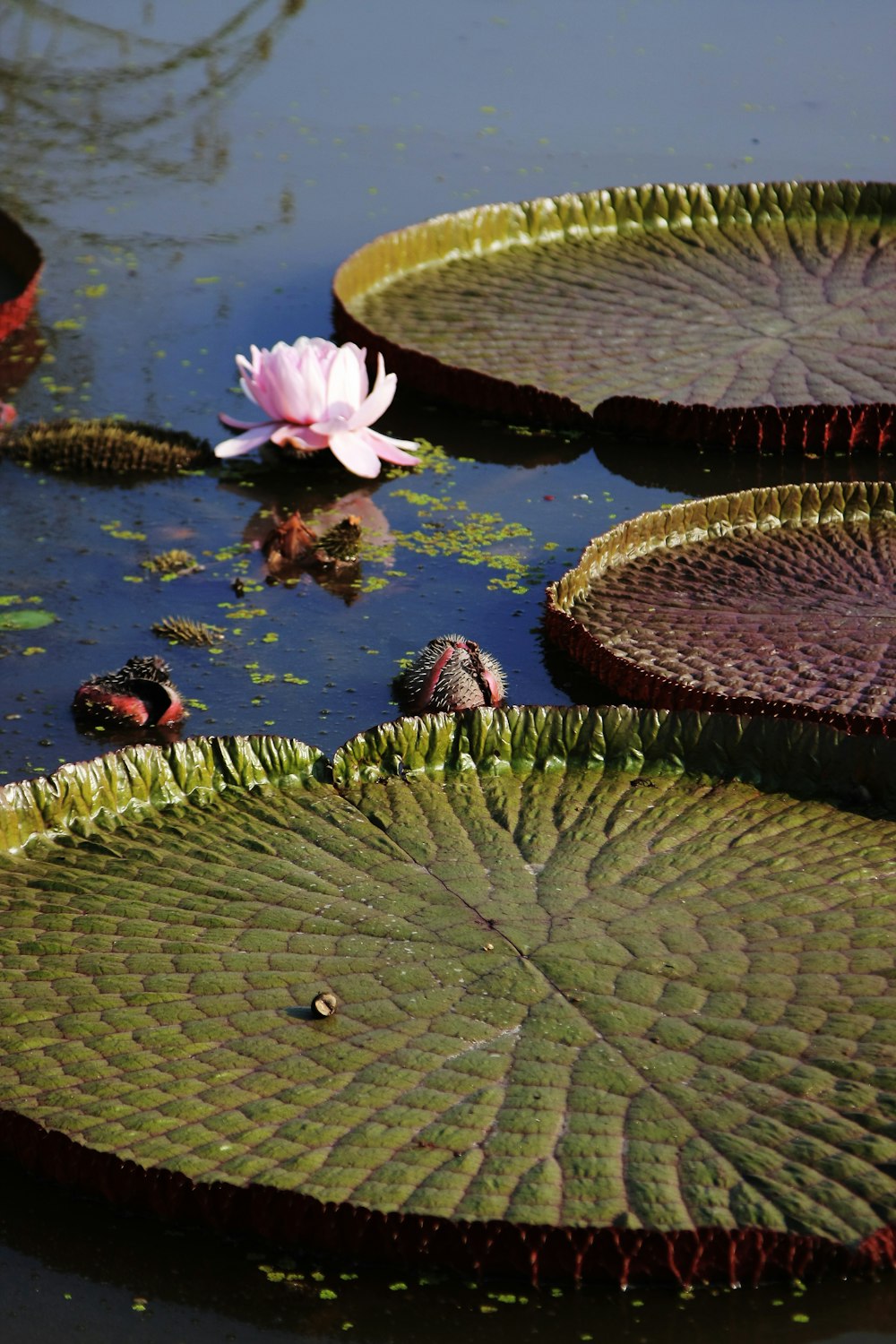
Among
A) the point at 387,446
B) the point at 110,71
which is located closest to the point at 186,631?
the point at 387,446

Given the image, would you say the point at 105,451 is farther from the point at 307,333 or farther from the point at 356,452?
the point at 307,333

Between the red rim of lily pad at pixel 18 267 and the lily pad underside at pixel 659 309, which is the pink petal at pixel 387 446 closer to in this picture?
the lily pad underside at pixel 659 309

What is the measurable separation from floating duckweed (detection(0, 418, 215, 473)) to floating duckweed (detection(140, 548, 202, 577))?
0.56 m

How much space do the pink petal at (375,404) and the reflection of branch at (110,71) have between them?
299cm

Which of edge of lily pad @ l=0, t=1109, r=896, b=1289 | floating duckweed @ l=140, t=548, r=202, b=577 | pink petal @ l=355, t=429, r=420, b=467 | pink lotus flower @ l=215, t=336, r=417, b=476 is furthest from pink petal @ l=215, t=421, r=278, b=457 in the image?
edge of lily pad @ l=0, t=1109, r=896, b=1289

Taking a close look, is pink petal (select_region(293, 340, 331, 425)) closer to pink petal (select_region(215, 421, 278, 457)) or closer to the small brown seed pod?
pink petal (select_region(215, 421, 278, 457))

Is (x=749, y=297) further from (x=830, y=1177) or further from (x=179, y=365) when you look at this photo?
(x=830, y=1177)

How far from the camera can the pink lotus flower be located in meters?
4.13

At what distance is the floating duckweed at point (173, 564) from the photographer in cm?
387

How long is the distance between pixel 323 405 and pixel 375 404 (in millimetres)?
126

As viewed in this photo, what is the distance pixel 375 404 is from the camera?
4230mm

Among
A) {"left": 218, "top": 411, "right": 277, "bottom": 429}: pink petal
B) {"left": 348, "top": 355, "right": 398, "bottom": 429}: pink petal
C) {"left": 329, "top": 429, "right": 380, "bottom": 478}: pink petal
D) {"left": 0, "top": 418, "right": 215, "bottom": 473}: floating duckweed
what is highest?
{"left": 348, "top": 355, "right": 398, "bottom": 429}: pink petal

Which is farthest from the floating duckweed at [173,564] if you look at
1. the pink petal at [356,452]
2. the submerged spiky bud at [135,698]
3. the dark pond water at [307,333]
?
the submerged spiky bud at [135,698]

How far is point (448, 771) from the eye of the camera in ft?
9.25
